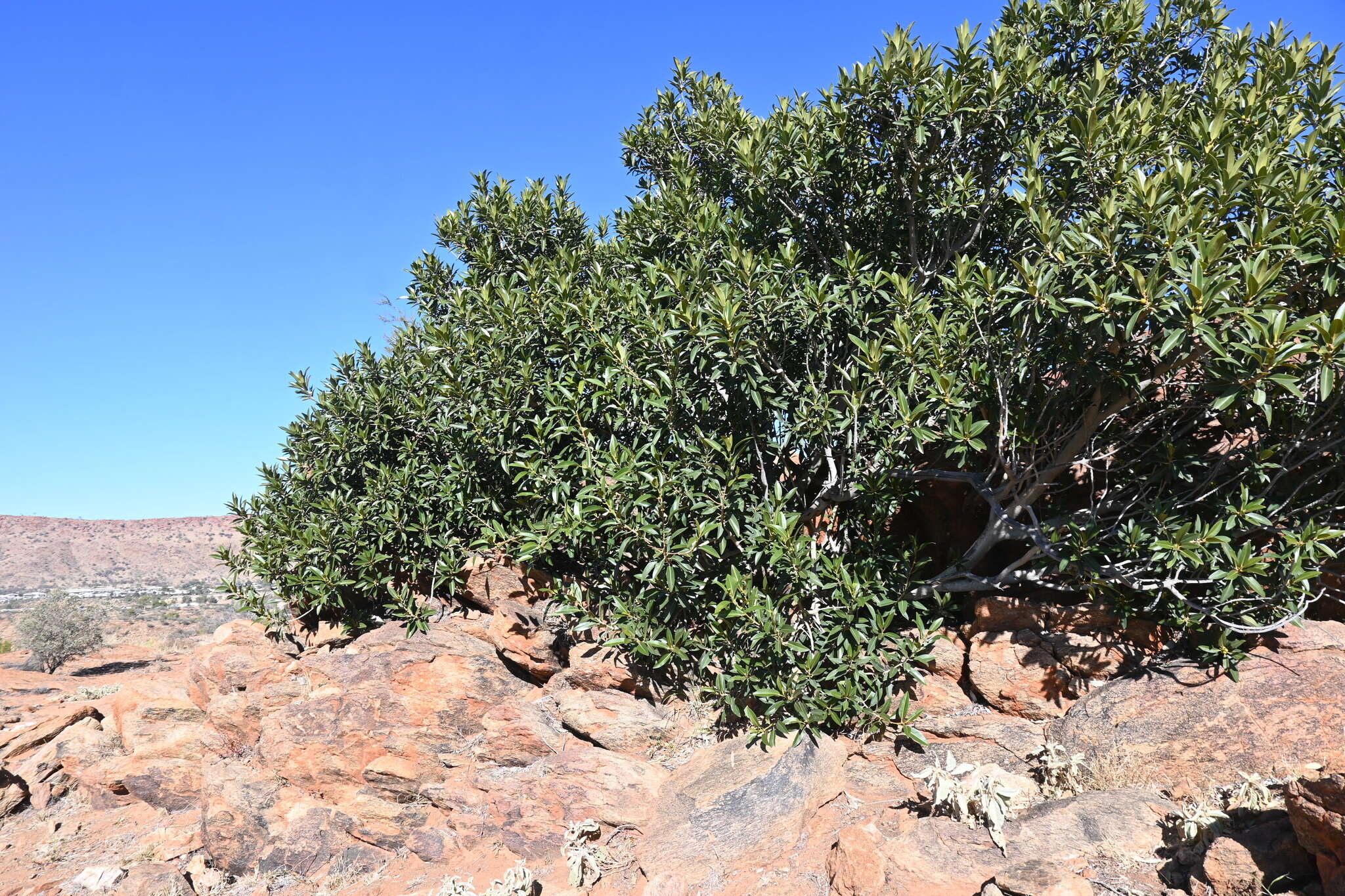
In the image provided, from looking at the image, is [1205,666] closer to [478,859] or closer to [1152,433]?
[1152,433]

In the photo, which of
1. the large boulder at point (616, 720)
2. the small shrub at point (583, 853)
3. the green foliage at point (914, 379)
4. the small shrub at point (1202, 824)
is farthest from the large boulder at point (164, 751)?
the small shrub at point (1202, 824)

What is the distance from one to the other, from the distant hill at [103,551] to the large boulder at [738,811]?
55208mm

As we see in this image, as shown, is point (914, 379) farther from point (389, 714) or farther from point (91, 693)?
point (91, 693)

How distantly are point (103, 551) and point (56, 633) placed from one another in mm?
50044

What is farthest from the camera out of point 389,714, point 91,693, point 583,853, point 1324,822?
point 91,693

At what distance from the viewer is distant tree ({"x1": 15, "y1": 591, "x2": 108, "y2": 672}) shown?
19688 mm

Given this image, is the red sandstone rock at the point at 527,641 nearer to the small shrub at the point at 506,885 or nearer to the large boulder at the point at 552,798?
the large boulder at the point at 552,798

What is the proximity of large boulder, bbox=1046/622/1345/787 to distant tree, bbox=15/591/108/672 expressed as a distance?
→ 23167 millimetres

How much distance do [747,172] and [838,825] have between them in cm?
656

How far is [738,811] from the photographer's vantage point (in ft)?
22.6

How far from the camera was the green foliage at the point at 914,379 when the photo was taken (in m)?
6.00

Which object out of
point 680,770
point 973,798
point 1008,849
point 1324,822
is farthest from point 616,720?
point 1324,822

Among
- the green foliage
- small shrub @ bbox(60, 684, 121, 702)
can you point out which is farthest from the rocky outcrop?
small shrub @ bbox(60, 684, 121, 702)

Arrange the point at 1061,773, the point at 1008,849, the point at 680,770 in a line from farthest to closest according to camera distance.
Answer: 1. the point at 680,770
2. the point at 1061,773
3. the point at 1008,849
